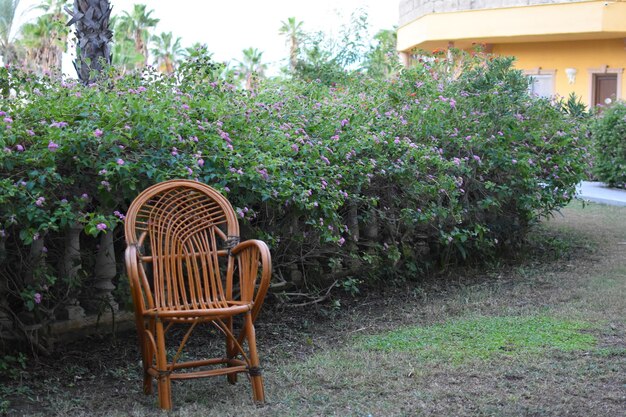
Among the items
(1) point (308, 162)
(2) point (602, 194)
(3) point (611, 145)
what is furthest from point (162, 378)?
(3) point (611, 145)

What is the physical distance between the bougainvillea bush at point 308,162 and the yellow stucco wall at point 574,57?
45.5 ft

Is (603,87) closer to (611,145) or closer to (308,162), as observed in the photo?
(611,145)

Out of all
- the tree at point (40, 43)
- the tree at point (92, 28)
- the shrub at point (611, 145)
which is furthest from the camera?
the tree at point (40, 43)

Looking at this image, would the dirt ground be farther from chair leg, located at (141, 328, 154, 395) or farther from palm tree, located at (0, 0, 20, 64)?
palm tree, located at (0, 0, 20, 64)

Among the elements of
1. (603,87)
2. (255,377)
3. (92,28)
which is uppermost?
(603,87)

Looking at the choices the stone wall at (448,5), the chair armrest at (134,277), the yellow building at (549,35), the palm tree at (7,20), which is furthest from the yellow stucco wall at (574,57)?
the chair armrest at (134,277)

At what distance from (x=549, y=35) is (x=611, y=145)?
674 centimetres

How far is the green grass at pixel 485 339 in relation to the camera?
15.2 feet

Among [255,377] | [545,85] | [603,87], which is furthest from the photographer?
[545,85]

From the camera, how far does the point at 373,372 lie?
430cm

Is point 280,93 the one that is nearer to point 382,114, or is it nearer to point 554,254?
point 382,114

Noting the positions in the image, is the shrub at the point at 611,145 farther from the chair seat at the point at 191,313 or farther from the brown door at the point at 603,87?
the chair seat at the point at 191,313

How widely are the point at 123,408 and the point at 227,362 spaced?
59 cm

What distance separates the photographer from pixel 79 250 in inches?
180
